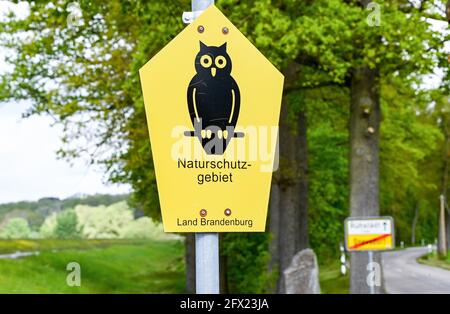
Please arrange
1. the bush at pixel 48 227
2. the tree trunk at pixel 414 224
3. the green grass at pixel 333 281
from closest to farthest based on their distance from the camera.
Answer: the bush at pixel 48 227 < the green grass at pixel 333 281 < the tree trunk at pixel 414 224

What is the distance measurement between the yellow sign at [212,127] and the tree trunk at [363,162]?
11.8 m

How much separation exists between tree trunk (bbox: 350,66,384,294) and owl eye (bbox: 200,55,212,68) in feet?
38.9

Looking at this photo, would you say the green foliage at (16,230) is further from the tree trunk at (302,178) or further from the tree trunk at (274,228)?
the tree trunk at (302,178)

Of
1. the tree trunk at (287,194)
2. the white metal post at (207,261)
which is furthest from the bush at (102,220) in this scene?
the white metal post at (207,261)

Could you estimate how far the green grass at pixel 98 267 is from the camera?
2131cm

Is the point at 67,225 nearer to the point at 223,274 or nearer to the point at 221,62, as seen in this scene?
the point at 223,274

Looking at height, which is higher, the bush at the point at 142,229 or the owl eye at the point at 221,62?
the owl eye at the point at 221,62

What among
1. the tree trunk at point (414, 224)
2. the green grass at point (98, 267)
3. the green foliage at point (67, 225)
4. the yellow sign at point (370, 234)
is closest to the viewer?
the yellow sign at point (370, 234)

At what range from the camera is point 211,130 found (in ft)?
12.5

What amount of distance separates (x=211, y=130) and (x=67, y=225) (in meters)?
20.3

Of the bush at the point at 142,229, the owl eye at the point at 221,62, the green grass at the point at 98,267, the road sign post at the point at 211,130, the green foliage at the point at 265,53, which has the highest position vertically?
the green foliage at the point at 265,53

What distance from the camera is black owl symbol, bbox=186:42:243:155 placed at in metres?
3.80

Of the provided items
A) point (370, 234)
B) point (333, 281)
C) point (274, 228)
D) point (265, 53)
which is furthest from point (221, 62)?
point (333, 281)
